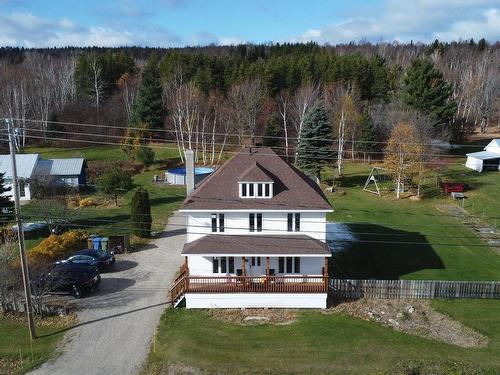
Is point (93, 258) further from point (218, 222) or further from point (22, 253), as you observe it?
point (22, 253)

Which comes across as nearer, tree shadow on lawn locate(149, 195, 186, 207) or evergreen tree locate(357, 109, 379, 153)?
tree shadow on lawn locate(149, 195, 186, 207)

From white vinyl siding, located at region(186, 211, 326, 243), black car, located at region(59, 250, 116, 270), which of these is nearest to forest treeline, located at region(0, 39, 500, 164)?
black car, located at region(59, 250, 116, 270)

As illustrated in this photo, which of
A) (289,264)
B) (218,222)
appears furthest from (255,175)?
(289,264)

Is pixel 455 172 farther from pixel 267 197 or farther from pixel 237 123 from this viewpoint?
pixel 267 197

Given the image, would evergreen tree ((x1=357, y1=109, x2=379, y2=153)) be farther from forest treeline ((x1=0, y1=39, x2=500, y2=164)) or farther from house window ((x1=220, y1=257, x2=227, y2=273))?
house window ((x1=220, y1=257, x2=227, y2=273))

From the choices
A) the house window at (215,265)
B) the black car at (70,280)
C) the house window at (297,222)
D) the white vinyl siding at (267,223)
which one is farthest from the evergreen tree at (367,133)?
the black car at (70,280)
